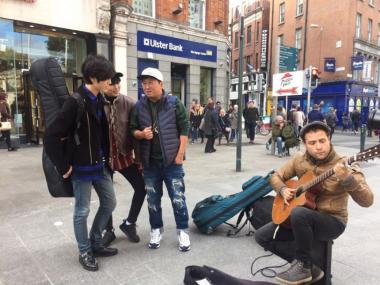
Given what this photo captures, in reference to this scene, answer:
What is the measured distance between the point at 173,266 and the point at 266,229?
934 millimetres

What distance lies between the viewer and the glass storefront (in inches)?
420

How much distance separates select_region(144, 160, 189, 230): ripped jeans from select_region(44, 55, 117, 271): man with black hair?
1.38 feet

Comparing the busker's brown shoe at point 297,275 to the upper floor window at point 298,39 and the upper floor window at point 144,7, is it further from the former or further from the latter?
the upper floor window at point 298,39

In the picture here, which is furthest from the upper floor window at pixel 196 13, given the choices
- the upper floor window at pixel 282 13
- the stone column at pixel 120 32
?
the upper floor window at pixel 282 13

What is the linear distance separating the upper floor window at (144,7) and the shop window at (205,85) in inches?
149

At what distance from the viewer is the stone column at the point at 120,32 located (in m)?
12.4

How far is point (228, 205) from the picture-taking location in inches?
147

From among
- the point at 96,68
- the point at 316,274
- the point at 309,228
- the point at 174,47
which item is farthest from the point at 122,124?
the point at 174,47

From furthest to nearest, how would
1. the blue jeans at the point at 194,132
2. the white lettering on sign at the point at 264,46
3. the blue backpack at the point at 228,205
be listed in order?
1. the white lettering on sign at the point at 264,46
2. the blue jeans at the point at 194,132
3. the blue backpack at the point at 228,205

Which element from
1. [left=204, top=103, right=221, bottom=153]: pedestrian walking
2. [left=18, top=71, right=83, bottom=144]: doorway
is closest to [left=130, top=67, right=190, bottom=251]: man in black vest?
[left=204, top=103, right=221, bottom=153]: pedestrian walking

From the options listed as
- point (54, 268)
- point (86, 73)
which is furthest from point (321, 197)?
point (54, 268)

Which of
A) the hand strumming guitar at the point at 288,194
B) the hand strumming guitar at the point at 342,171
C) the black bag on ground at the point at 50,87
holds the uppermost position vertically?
the black bag on ground at the point at 50,87

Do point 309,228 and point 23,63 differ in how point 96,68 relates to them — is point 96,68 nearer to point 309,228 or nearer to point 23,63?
point 309,228

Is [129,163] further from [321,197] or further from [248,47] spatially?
[248,47]
